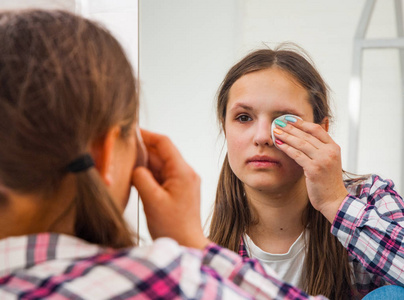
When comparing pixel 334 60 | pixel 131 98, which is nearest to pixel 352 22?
pixel 334 60

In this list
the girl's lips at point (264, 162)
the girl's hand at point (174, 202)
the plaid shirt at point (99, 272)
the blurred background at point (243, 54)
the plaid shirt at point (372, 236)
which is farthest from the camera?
the blurred background at point (243, 54)

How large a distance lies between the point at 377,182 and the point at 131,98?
0.68 metres

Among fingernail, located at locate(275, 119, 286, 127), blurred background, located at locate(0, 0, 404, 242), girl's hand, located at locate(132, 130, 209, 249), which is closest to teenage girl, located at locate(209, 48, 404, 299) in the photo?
fingernail, located at locate(275, 119, 286, 127)

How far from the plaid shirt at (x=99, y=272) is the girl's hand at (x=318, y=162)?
1.59ft

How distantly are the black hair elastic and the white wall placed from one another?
1.77 meters

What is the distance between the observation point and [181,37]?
2.34 metres

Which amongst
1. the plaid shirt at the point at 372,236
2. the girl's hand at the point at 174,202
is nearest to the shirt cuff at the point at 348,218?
the plaid shirt at the point at 372,236

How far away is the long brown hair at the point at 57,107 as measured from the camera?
0.51 m

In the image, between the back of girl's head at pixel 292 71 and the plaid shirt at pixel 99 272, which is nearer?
the plaid shirt at pixel 99 272

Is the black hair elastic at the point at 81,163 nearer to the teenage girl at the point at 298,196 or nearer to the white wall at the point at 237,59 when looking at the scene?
the teenage girl at the point at 298,196

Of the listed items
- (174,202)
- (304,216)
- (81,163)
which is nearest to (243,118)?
(304,216)

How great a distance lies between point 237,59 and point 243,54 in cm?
4

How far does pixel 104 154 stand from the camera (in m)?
0.55

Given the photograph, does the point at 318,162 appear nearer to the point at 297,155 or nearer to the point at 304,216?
the point at 297,155
